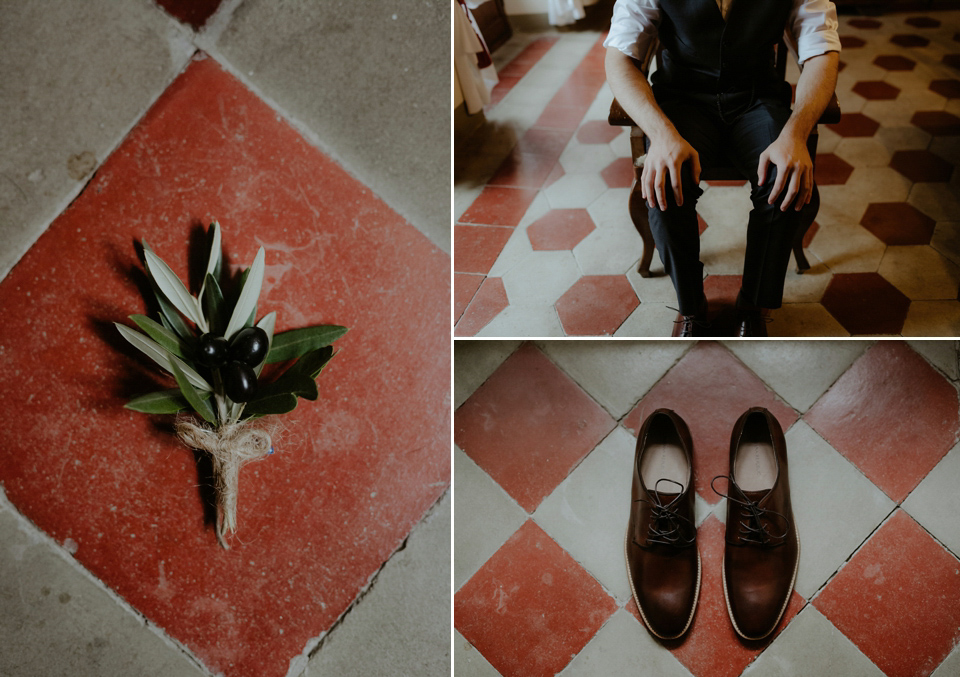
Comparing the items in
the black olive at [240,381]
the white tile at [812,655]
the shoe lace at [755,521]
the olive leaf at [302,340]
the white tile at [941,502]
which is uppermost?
the black olive at [240,381]

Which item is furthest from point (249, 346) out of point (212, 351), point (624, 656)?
point (624, 656)

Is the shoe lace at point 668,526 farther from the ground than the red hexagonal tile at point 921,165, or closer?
closer

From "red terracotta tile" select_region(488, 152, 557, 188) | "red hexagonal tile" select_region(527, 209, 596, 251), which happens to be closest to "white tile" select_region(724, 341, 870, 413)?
"red hexagonal tile" select_region(527, 209, 596, 251)

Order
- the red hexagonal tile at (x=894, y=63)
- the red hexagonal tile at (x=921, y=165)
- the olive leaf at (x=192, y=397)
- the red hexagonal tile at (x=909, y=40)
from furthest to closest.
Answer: the red hexagonal tile at (x=909, y=40) < the red hexagonal tile at (x=894, y=63) < the red hexagonal tile at (x=921, y=165) < the olive leaf at (x=192, y=397)

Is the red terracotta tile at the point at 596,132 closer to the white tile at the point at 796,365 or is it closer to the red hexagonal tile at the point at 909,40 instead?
the white tile at the point at 796,365

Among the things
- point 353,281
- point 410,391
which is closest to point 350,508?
point 410,391

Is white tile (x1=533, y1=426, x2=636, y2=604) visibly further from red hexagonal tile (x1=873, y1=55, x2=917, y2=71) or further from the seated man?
red hexagonal tile (x1=873, y1=55, x2=917, y2=71)

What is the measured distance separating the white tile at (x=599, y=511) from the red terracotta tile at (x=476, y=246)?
550mm

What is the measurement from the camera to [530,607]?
3.85 feet

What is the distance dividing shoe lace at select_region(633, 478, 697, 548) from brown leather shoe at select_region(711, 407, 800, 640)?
0.11m

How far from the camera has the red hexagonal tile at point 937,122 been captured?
1657mm

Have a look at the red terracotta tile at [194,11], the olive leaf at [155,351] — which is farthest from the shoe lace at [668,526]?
the red terracotta tile at [194,11]

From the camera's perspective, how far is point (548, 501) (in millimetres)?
1229

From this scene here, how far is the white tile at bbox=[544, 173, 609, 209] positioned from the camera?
139 centimetres
